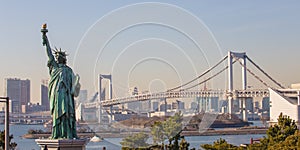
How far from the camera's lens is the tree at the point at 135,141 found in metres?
18.7

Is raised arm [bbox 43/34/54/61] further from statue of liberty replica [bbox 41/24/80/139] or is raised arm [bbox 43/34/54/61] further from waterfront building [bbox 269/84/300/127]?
waterfront building [bbox 269/84/300/127]

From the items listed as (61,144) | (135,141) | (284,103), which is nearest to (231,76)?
(284,103)

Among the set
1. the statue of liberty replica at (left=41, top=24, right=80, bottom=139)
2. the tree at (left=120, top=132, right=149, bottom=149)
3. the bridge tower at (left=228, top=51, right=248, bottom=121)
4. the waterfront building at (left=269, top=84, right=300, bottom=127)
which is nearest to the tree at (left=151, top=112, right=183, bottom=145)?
the tree at (left=120, top=132, right=149, bottom=149)

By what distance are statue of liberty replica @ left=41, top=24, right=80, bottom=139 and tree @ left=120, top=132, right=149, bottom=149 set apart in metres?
7.59

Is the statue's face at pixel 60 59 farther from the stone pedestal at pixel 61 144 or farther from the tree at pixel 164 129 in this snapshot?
the tree at pixel 164 129

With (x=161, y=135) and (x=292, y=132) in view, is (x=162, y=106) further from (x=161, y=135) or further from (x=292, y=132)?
(x=292, y=132)

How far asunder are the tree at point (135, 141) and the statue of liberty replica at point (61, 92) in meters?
7.59

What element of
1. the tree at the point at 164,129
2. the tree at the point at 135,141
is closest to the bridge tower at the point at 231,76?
the tree at the point at 164,129

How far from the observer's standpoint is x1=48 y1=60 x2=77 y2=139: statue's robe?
11.0 meters

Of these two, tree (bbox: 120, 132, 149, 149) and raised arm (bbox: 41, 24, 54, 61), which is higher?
raised arm (bbox: 41, 24, 54, 61)

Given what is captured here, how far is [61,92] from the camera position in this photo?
11.1m

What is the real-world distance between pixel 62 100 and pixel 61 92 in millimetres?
158

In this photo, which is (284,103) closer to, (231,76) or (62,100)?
(231,76)

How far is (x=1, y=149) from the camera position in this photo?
1798 centimetres
